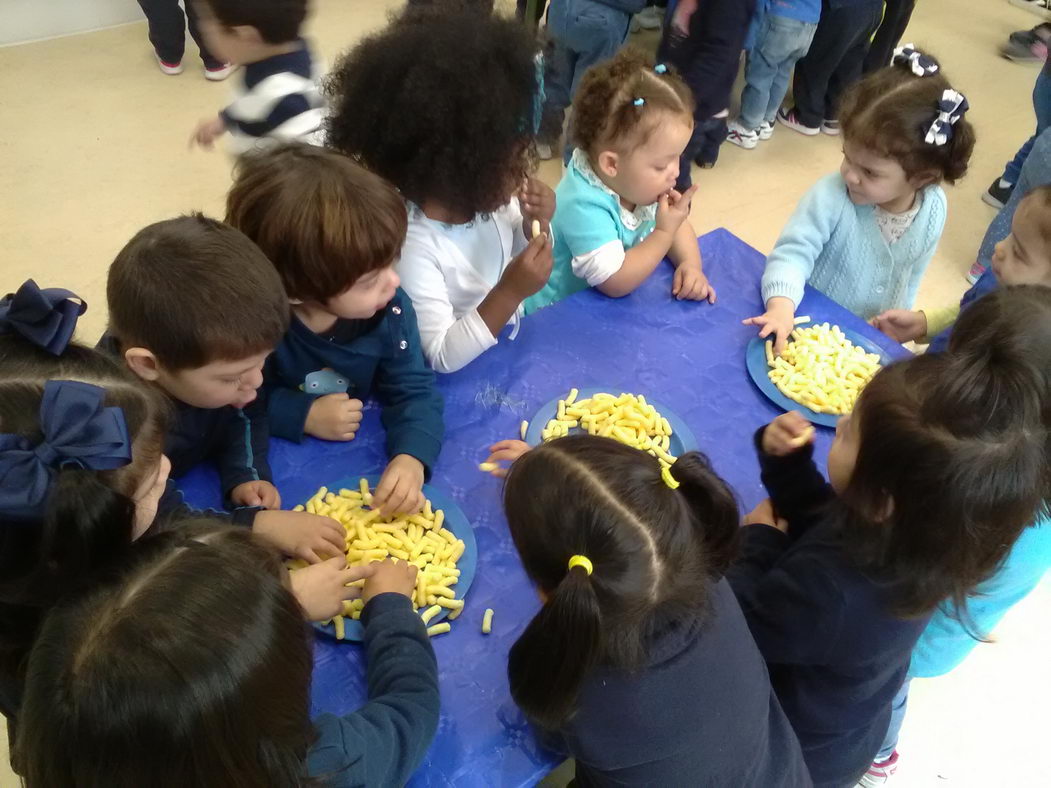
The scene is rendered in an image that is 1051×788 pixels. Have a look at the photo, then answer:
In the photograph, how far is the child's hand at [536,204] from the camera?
172cm

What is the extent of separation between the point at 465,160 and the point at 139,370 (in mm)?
712

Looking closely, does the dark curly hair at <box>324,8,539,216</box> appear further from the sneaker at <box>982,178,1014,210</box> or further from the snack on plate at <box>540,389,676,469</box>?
the sneaker at <box>982,178,1014,210</box>

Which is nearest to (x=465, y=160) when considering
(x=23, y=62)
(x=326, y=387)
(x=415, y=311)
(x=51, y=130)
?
(x=415, y=311)

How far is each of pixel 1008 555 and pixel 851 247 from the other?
0.99m

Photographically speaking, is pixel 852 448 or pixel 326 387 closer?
pixel 852 448

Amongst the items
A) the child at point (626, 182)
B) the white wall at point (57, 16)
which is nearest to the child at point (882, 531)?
the child at point (626, 182)

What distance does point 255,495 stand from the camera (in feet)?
3.94

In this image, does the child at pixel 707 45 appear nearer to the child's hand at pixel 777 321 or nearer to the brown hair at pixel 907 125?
the brown hair at pixel 907 125

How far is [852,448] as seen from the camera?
112 centimetres

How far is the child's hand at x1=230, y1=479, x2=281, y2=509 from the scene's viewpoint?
1.20 meters

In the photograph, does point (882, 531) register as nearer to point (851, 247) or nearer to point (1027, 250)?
point (1027, 250)

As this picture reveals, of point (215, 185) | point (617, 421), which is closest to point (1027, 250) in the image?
point (617, 421)

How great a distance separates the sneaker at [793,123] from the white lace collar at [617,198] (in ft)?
7.51

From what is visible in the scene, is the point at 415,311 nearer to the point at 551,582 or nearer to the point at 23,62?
the point at 551,582
